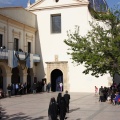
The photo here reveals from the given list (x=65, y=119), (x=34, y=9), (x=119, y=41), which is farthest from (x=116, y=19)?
(x=34, y=9)

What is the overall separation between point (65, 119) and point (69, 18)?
2166 centimetres

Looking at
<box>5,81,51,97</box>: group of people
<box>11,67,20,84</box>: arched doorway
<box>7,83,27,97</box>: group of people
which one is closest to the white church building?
<box>11,67,20,84</box>: arched doorway

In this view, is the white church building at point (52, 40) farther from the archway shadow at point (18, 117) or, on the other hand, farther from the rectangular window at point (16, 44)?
the archway shadow at point (18, 117)

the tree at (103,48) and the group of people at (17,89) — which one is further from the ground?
the tree at (103,48)

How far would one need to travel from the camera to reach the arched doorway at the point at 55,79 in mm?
35844

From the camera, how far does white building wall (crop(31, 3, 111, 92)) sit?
110ft

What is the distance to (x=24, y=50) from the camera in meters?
33.0

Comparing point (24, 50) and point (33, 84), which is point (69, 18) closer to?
point (24, 50)

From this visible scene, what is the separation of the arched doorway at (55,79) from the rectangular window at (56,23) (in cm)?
513

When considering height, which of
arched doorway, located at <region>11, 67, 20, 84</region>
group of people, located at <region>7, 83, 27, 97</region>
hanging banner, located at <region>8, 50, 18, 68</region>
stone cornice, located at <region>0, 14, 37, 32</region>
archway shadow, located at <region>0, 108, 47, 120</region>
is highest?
stone cornice, located at <region>0, 14, 37, 32</region>

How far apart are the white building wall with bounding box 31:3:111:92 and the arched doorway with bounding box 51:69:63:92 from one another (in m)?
1.50

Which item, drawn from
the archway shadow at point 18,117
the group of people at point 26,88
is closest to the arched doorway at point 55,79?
the group of people at point 26,88

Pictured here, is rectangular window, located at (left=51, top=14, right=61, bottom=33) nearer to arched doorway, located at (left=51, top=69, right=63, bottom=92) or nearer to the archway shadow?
arched doorway, located at (left=51, top=69, right=63, bottom=92)

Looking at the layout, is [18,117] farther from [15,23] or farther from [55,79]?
[55,79]
